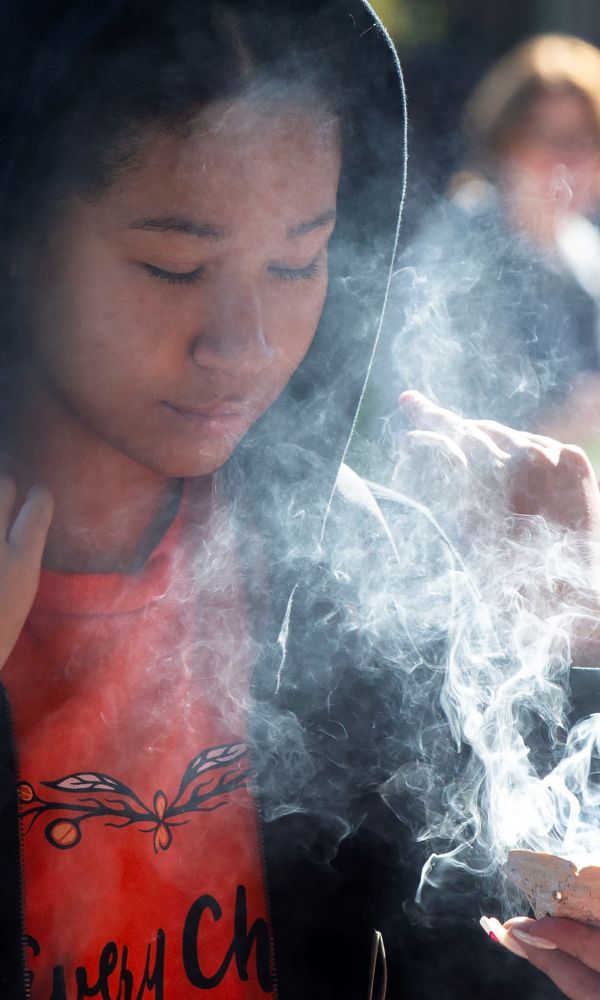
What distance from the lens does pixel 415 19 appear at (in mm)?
2299

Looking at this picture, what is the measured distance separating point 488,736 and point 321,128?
1218 millimetres

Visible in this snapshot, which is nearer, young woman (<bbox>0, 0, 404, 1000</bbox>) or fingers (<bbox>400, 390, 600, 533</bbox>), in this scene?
young woman (<bbox>0, 0, 404, 1000</bbox>)

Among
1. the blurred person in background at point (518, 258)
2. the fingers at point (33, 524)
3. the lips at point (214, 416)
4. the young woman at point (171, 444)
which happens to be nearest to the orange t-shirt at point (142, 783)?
the young woman at point (171, 444)

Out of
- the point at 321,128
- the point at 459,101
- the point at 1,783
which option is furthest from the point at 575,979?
the point at 459,101

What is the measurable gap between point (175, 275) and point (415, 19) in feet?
4.47

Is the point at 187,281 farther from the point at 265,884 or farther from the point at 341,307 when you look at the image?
the point at 265,884

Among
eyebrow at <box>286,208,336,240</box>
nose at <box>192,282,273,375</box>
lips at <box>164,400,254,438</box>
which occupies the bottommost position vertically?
lips at <box>164,400,254,438</box>

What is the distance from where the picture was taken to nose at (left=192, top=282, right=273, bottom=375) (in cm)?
145

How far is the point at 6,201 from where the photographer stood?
138 cm

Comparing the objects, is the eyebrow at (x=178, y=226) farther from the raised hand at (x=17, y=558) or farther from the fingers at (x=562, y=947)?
the fingers at (x=562, y=947)

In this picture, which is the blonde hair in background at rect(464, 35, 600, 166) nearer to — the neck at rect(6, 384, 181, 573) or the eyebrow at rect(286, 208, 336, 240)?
the eyebrow at rect(286, 208, 336, 240)

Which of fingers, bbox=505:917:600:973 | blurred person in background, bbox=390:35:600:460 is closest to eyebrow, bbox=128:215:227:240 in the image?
blurred person in background, bbox=390:35:600:460

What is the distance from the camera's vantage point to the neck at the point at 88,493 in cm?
157

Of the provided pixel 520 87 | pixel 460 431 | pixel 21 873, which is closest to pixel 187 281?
pixel 460 431
